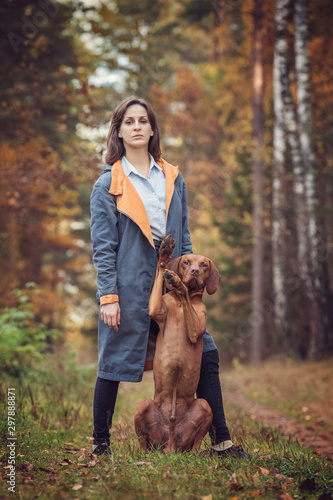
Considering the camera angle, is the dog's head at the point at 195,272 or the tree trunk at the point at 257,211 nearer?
the dog's head at the point at 195,272

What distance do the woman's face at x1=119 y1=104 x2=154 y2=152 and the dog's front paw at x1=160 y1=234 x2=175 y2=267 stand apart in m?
0.92

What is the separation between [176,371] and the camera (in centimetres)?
350

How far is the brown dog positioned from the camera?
3.48 m

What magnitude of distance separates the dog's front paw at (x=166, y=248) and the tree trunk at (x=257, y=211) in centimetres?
996

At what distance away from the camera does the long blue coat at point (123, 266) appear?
11.8 feet

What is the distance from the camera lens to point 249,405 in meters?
8.10

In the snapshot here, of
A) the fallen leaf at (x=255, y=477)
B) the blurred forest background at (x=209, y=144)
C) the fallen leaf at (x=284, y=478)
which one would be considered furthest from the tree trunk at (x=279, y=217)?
the fallen leaf at (x=255, y=477)

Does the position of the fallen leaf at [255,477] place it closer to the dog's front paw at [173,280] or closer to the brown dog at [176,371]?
the brown dog at [176,371]

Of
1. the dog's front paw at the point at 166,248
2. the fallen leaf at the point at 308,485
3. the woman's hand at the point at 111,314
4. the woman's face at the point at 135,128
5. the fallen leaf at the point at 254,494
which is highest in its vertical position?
the woman's face at the point at 135,128

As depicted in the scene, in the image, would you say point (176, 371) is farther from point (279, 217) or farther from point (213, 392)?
point (279, 217)

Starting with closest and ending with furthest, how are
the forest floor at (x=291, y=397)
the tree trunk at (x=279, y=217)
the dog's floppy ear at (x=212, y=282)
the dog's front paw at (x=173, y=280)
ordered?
the dog's front paw at (x=173, y=280), the dog's floppy ear at (x=212, y=282), the forest floor at (x=291, y=397), the tree trunk at (x=279, y=217)

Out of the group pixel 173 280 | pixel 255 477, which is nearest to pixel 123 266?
pixel 173 280

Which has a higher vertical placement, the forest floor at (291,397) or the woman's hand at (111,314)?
the woman's hand at (111,314)

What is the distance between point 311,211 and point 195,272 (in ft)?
24.6
